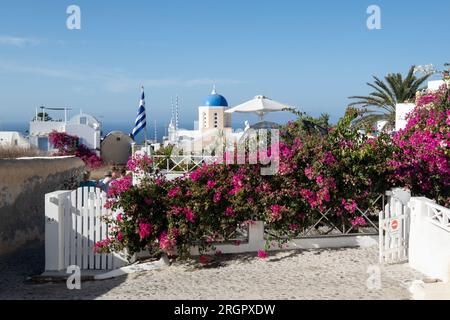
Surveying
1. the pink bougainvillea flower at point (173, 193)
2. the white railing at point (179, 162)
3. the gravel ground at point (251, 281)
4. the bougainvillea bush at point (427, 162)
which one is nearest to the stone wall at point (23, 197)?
the gravel ground at point (251, 281)

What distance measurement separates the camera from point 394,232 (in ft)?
26.5

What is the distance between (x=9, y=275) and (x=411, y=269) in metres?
6.51

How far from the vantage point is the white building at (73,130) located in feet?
102

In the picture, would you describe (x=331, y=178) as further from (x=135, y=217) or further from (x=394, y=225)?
(x=135, y=217)

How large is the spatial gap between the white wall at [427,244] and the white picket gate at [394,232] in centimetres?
18

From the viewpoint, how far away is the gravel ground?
662 centimetres

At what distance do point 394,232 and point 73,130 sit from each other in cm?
2632

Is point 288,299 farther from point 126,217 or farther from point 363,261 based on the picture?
point 126,217

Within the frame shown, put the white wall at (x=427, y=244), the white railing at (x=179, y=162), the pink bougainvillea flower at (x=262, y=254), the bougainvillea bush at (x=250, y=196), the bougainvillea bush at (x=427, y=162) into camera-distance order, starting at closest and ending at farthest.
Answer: the white wall at (x=427, y=244)
the bougainvillea bush at (x=250, y=196)
the pink bougainvillea flower at (x=262, y=254)
the bougainvillea bush at (x=427, y=162)
the white railing at (x=179, y=162)

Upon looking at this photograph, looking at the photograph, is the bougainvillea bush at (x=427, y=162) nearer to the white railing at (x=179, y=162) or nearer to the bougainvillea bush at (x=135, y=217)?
the bougainvillea bush at (x=135, y=217)

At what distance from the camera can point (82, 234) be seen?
27.0 feet

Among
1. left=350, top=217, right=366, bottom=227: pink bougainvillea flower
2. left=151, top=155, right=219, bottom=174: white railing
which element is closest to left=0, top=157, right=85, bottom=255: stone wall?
left=151, top=155, right=219, bottom=174: white railing

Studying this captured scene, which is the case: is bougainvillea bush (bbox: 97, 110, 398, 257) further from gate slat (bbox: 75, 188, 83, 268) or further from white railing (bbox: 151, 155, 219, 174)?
white railing (bbox: 151, 155, 219, 174)
